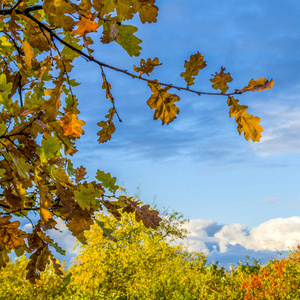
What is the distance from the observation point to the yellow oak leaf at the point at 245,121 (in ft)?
5.64

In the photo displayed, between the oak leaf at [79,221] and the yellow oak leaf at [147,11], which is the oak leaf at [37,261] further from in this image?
the yellow oak leaf at [147,11]

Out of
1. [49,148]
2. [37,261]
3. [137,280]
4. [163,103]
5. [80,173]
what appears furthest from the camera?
[137,280]

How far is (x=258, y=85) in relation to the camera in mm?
1732

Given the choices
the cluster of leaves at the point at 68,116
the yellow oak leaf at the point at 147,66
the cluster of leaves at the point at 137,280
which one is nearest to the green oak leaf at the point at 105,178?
the cluster of leaves at the point at 68,116

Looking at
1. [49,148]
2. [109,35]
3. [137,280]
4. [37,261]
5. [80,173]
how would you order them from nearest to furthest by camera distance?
1. [109,35]
2. [49,148]
3. [37,261]
4. [80,173]
5. [137,280]

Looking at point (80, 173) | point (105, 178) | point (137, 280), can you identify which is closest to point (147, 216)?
point (105, 178)

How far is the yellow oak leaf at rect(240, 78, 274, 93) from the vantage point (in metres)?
1.71

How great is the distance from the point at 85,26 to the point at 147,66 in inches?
14.9

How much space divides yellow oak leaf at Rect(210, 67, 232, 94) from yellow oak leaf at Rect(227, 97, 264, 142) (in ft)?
0.22

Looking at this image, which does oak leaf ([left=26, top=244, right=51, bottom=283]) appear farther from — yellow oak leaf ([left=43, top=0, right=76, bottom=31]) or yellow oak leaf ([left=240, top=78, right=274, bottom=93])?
yellow oak leaf ([left=240, top=78, right=274, bottom=93])

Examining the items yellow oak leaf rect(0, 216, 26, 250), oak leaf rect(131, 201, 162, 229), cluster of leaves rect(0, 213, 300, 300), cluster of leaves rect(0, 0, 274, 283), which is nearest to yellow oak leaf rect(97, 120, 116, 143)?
cluster of leaves rect(0, 0, 274, 283)

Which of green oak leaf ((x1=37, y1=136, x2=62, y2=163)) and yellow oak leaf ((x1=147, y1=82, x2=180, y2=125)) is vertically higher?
yellow oak leaf ((x1=147, y1=82, x2=180, y2=125))

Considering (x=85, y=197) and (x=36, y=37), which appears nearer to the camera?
(x=85, y=197)

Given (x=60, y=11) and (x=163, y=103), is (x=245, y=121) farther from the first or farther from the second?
(x=60, y=11)
